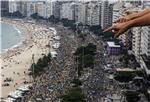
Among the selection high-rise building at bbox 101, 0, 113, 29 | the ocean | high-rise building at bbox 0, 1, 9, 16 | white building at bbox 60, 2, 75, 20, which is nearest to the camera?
the ocean

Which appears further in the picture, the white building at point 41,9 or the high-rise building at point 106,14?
the white building at point 41,9

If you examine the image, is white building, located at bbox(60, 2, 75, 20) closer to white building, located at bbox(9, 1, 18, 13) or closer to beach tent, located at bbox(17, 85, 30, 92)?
white building, located at bbox(9, 1, 18, 13)

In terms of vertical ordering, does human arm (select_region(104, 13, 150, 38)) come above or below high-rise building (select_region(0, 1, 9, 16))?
above

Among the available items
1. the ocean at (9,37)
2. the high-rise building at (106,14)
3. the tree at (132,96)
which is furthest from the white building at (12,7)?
the tree at (132,96)

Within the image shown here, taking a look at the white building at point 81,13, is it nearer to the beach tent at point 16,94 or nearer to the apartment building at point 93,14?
the apartment building at point 93,14

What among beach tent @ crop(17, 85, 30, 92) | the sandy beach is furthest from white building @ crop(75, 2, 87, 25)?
beach tent @ crop(17, 85, 30, 92)
